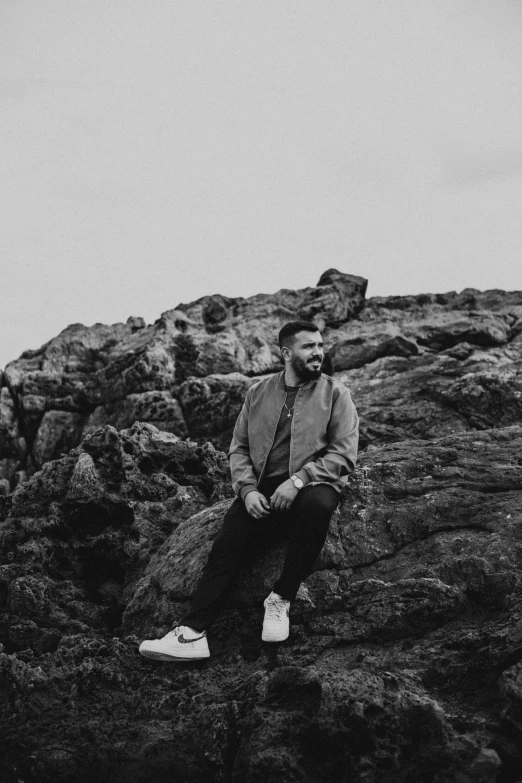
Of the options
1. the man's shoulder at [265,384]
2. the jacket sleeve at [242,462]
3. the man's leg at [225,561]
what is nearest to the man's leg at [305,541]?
the man's leg at [225,561]

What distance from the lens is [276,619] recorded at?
24.3ft

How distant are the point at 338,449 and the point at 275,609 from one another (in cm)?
225

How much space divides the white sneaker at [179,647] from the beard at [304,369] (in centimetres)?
380

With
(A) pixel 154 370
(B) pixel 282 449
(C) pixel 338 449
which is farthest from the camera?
(A) pixel 154 370

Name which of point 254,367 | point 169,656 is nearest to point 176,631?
point 169,656

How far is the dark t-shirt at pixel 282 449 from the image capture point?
8883 millimetres

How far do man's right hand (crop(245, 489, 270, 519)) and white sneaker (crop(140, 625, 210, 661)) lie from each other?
158 centimetres

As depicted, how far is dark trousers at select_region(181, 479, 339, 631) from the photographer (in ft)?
25.0

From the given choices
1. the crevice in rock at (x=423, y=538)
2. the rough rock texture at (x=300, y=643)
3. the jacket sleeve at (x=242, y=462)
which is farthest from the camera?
the jacket sleeve at (x=242, y=462)

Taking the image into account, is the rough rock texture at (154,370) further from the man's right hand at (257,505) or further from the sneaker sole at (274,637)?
the sneaker sole at (274,637)

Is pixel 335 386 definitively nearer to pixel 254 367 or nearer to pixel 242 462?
pixel 242 462

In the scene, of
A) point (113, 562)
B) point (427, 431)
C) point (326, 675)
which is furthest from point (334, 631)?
point (427, 431)

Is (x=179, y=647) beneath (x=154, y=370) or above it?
beneath

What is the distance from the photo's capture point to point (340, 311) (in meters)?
37.4
